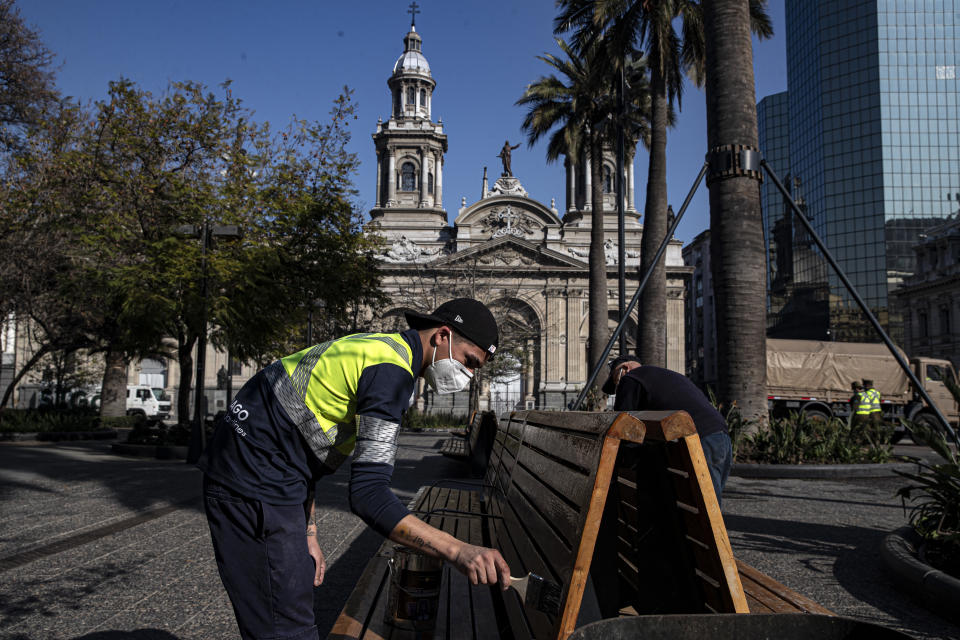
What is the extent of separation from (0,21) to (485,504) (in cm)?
1941

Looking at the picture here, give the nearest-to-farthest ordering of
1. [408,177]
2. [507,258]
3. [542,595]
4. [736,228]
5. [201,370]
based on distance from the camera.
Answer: [542,595]
[736,228]
[201,370]
[507,258]
[408,177]

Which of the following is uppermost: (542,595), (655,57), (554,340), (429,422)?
(655,57)

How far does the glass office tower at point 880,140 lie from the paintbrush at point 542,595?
85071 mm

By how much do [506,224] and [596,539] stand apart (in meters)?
55.3

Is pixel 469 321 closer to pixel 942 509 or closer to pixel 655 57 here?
pixel 942 509

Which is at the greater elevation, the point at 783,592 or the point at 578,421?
the point at 578,421

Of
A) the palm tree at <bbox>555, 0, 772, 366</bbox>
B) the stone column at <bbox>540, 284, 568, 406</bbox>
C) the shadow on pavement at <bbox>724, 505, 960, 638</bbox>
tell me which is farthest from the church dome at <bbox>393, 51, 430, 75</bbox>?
the shadow on pavement at <bbox>724, 505, 960, 638</bbox>

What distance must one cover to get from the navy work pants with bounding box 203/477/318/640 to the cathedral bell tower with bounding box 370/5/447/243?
183 feet

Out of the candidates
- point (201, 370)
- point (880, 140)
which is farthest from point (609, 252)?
point (880, 140)

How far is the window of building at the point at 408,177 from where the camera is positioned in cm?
5970

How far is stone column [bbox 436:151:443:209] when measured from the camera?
59.9 m

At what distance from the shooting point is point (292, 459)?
7.31ft

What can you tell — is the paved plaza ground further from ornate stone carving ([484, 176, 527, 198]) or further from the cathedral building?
ornate stone carving ([484, 176, 527, 198])

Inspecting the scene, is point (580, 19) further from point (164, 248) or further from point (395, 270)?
point (395, 270)
